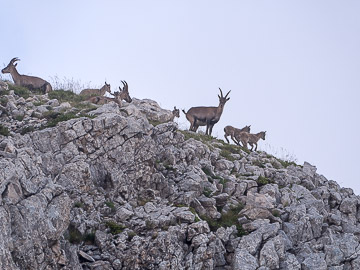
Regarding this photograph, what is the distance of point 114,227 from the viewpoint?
15664 mm

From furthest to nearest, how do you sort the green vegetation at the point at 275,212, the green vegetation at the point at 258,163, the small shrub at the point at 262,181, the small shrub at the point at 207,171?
the green vegetation at the point at 258,163, the small shrub at the point at 262,181, the small shrub at the point at 207,171, the green vegetation at the point at 275,212

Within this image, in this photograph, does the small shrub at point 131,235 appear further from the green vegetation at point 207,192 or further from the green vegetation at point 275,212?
the green vegetation at point 275,212

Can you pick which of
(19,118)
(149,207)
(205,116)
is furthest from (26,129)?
(205,116)

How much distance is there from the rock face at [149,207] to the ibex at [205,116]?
7.22 metres

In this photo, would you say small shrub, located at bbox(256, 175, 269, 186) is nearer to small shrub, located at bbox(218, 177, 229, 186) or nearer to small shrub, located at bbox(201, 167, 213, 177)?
small shrub, located at bbox(218, 177, 229, 186)

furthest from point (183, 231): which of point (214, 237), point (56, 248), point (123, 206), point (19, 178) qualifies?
point (19, 178)

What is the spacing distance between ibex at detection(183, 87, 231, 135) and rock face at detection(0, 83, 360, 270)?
7.22 m

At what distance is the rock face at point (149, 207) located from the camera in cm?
1368

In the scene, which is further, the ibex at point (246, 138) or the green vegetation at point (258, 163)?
the ibex at point (246, 138)

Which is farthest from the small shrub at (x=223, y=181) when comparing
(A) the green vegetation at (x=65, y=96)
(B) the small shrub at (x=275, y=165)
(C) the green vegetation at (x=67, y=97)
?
(A) the green vegetation at (x=65, y=96)

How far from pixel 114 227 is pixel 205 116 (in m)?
16.2

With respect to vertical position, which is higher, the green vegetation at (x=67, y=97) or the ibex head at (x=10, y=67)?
the ibex head at (x=10, y=67)

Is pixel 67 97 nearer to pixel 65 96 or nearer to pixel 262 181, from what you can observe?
pixel 65 96

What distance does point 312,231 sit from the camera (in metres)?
19.1
